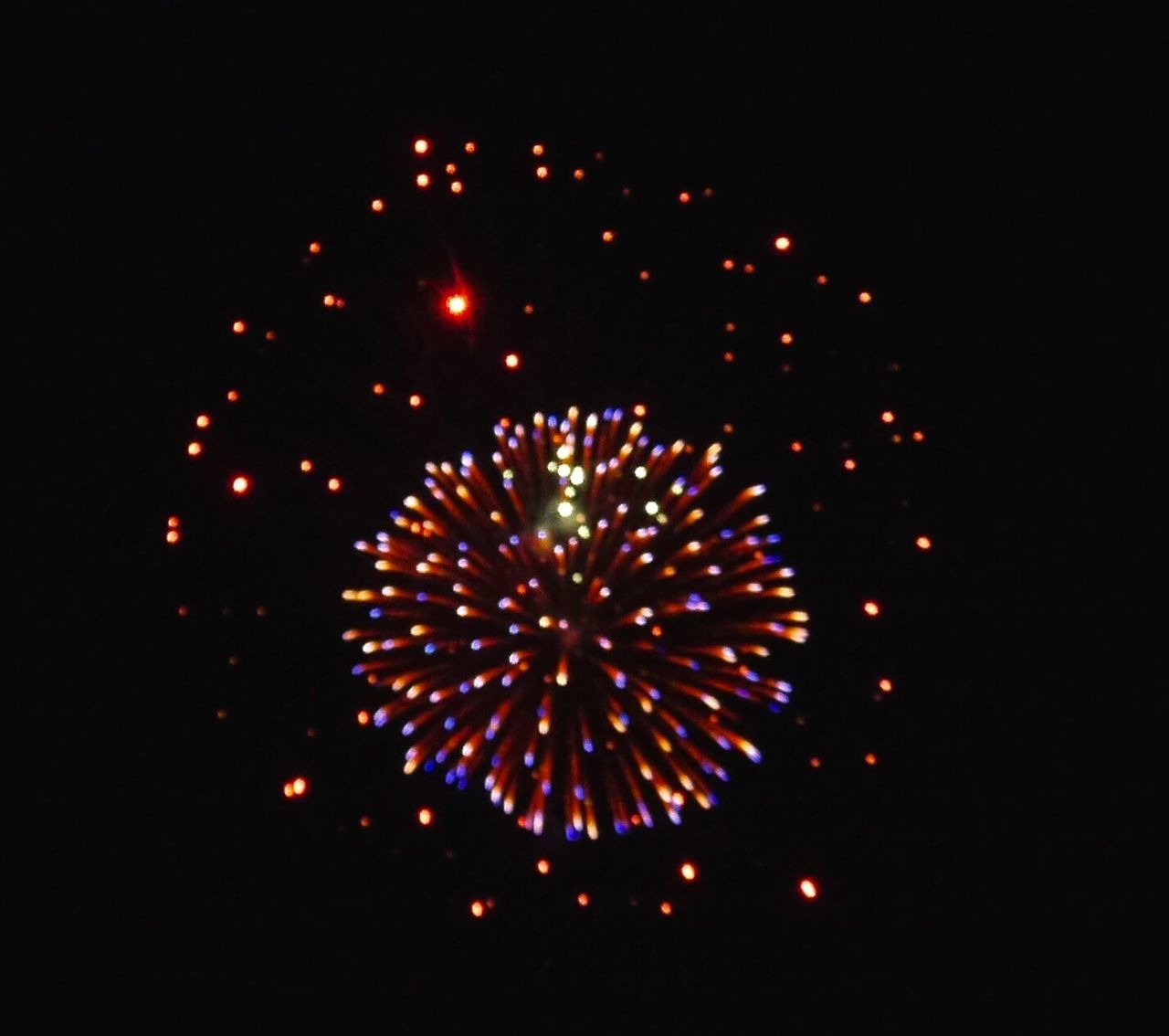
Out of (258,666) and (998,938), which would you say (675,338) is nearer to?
→ (258,666)

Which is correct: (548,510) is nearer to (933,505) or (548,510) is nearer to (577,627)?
(577,627)

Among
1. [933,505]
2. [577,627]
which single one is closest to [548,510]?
[577,627]

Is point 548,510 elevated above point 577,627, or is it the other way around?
point 548,510

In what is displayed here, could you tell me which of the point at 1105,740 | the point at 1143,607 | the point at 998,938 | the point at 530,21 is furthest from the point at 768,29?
the point at 998,938
